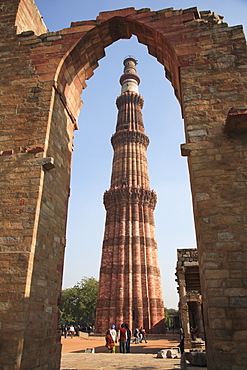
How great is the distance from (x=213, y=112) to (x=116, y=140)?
24.7 m

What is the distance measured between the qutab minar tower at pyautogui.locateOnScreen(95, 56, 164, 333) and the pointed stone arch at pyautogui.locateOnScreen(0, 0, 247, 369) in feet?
56.8

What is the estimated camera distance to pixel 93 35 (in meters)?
6.89

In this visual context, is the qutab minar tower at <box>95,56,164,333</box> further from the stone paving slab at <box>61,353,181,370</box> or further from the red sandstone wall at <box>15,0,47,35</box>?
the red sandstone wall at <box>15,0,47,35</box>

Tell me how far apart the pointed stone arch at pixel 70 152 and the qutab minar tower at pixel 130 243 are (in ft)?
56.8

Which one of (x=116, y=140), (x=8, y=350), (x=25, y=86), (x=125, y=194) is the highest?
(x=116, y=140)

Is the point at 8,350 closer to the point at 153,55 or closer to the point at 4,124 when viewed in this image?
the point at 4,124

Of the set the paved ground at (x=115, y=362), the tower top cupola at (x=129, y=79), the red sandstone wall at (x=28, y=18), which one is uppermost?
the tower top cupola at (x=129, y=79)

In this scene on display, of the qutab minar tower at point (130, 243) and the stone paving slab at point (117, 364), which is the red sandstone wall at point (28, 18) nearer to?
the stone paving slab at point (117, 364)

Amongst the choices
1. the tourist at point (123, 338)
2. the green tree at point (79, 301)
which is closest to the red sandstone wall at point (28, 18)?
the tourist at point (123, 338)

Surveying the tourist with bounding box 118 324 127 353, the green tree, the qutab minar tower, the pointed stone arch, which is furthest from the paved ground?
the green tree

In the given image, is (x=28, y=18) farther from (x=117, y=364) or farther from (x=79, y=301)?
(x=79, y=301)

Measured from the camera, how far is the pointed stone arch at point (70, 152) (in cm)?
407

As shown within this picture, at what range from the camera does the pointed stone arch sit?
160 inches

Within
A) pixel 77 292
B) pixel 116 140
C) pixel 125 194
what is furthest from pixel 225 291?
pixel 77 292
